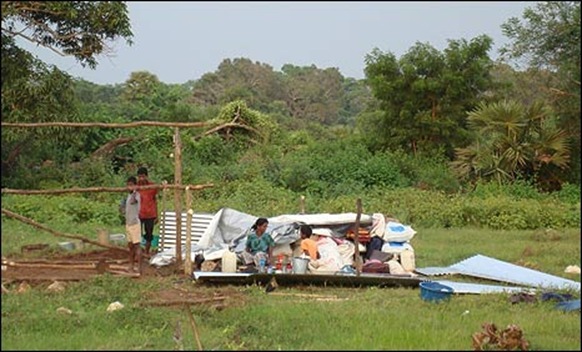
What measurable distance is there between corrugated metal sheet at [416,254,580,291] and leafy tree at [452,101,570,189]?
5672 mm

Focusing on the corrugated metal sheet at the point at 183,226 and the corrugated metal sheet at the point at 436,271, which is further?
the corrugated metal sheet at the point at 183,226

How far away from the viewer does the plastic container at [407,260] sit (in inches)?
441

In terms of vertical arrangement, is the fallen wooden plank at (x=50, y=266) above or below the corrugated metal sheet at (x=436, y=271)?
above

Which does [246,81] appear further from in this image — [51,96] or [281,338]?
[281,338]

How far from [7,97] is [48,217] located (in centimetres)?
233

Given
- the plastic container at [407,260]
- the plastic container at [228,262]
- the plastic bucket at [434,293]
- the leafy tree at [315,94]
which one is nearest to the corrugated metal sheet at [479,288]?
the plastic bucket at [434,293]

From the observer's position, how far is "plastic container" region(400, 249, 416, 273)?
1120 centimetres

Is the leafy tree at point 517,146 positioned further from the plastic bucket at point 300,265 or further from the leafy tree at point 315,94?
the leafy tree at point 315,94

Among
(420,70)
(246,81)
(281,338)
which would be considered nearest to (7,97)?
(281,338)

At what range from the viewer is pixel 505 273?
36.0 feet

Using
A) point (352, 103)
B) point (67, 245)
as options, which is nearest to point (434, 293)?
point (67, 245)

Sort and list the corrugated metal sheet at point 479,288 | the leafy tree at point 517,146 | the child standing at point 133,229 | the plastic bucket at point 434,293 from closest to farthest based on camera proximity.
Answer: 1. the plastic bucket at point 434,293
2. the corrugated metal sheet at point 479,288
3. the child standing at point 133,229
4. the leafy tree at point 517,146

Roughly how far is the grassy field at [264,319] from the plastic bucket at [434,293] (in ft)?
0.31

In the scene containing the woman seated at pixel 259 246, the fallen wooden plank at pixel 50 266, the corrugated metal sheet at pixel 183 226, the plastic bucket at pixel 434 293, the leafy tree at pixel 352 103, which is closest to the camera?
the fallen wooden plank at pixel 50 266
